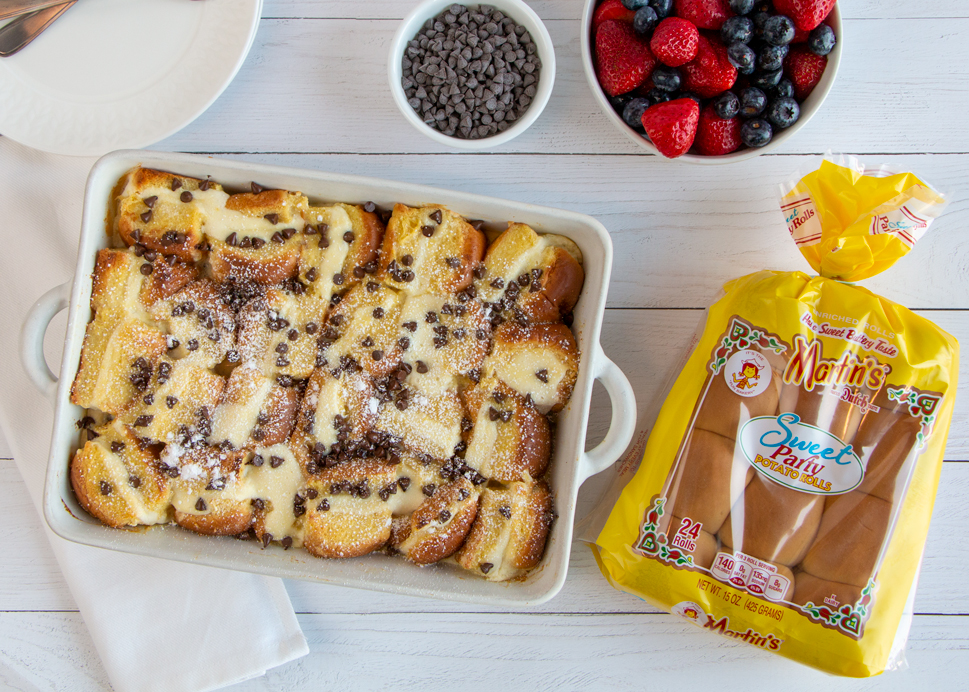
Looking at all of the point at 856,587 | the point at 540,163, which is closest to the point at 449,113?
the point at 540,163

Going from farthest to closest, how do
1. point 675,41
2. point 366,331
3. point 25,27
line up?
point 25,27 → point 366,331 → point 675,41

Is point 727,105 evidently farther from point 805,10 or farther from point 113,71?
point 113,71

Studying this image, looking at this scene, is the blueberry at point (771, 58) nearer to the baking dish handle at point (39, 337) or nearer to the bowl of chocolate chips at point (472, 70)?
the bowl of chocolate chips at point (472, 70)

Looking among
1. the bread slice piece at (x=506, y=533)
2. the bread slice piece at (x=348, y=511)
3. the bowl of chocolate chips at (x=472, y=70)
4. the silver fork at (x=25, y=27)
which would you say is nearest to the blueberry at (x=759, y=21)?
the bowl of chocolate chips at (x=472, y=70)

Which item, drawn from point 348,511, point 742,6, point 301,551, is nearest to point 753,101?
point 742,6

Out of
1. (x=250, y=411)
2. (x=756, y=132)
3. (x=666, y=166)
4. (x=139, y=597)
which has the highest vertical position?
(x=756, y=132)

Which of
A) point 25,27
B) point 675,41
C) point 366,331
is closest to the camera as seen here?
point 675,41

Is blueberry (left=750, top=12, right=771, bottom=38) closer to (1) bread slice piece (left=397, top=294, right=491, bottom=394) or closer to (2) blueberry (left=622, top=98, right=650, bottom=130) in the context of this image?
(2) blueberry (left=622, top=98, right=650, bottom=130)
